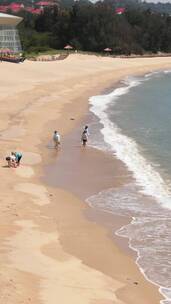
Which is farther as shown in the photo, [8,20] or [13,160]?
[8,20]

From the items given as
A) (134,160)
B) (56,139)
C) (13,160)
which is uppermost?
(13,160)

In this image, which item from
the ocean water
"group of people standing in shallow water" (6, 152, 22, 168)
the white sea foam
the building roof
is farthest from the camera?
the building roof

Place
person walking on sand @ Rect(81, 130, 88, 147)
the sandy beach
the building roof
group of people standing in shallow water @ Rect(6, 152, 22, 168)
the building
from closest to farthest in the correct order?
the sandy beach < group of people standing in shallow water @ Rect(6, 152, 22, 168) < person walking on sand @ Rect(81, 130, 88, 147) < the building roof < the building

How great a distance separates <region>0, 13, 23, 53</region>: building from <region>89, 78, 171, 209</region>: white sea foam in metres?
44.7

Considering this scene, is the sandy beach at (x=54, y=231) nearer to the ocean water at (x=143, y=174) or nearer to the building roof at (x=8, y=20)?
the ocean water at (x=143, y=174)

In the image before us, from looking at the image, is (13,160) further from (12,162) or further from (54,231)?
(54,231)

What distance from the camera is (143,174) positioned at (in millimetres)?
20594

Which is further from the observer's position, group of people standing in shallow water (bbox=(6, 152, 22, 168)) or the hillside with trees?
the hillside with trees

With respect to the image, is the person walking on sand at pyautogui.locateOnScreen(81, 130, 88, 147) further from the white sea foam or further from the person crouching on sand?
the person crouching on sand

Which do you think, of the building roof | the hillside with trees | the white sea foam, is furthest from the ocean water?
the hillside with trees

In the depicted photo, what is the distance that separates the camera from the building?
8144 cm

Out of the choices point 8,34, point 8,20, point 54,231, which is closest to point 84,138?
point 54,231

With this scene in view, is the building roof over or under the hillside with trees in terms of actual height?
over

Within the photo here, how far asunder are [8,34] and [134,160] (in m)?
62.6
